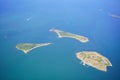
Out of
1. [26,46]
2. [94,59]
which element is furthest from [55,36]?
[94,59]

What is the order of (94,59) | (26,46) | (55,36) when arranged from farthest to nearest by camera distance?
1. (55,36)
2. (26,46)
3. (94,59)

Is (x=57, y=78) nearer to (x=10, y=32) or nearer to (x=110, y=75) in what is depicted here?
(x=110, y=75)

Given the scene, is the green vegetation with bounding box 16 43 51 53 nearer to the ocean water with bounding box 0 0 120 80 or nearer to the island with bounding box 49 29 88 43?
the ocean water with bounding box 0 0 120 80

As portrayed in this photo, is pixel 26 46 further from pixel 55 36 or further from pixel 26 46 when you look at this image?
pixel 55 36

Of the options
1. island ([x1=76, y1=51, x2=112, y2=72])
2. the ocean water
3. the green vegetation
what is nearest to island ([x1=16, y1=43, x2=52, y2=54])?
the green vegetation

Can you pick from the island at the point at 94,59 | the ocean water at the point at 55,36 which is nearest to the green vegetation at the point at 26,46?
the ocean water at the point at 55,36

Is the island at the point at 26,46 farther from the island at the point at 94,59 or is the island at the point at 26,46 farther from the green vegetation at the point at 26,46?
the island at the point at 94,59
